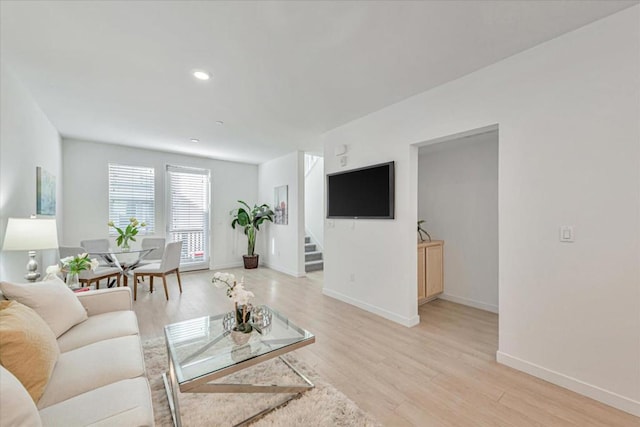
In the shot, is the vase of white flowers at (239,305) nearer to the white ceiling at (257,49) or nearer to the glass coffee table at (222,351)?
the glass coffee table at (222,351)

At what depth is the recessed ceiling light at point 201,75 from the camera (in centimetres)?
246

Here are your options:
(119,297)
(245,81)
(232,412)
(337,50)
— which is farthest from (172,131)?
(232,412)

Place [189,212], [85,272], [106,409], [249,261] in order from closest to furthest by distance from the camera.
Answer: [106,409] < [85,272] < [189,212] < [249,261]

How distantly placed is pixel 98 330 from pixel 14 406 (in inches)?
47.0

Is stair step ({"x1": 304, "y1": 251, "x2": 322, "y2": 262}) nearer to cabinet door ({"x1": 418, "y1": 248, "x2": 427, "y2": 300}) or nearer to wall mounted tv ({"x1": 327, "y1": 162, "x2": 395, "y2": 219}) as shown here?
wall mounted tv ({"x1": 327, "y1": 162, "x2": 395, "y2": 219})

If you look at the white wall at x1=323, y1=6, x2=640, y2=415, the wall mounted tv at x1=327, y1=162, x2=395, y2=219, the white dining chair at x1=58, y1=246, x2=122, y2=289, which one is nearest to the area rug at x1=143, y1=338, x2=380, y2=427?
the white wall at x1=323, y1=6, x2=640, y2=415

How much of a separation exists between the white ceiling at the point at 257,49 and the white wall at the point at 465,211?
4.81ft

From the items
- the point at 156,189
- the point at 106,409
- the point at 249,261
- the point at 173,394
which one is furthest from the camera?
the point at 249,261

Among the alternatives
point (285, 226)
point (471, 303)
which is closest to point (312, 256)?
point (285, 226)

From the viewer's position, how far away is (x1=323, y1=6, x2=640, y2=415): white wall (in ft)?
5.69

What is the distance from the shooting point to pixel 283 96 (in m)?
2.96

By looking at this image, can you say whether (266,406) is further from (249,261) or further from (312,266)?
(249,261)

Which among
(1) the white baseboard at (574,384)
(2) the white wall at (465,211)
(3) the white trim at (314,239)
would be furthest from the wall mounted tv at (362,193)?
(3) the white trim at (314,239)

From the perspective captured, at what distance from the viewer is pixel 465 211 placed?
12.7 feet
